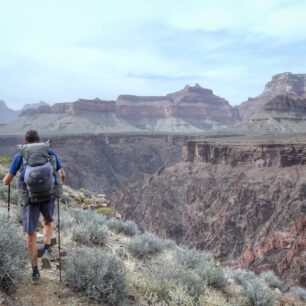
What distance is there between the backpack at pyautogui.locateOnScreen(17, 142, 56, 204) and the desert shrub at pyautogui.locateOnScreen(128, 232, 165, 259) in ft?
10.6

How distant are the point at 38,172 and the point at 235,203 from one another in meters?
54.8

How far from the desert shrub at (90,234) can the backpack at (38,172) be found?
253cm

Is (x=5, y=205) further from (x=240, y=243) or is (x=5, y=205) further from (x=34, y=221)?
(x=240, y=243)

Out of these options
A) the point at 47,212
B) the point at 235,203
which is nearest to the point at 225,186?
the point at 235,203

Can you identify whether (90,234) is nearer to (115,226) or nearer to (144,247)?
(144,247)

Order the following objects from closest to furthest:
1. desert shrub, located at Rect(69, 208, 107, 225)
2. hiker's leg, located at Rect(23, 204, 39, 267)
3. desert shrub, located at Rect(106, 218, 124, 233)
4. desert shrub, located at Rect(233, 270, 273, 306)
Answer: hiker's leg, located at Rect(23, 204, 39, 267)
desert shrub, located at Rect(233, 270, 273, 306)
desert shrub, located at Rect(69, 208, 107, 225)
desert shrub, located at Rect(106, 218, 124, 233)

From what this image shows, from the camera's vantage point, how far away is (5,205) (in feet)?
32.5

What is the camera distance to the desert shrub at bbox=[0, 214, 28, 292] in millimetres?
5098

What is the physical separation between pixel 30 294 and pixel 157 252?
422 centimetres

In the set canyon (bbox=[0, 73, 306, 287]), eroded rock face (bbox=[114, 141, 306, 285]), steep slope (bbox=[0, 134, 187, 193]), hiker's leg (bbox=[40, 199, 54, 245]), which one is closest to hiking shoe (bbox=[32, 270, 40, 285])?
hiker's leg (bbox=[40, 199, 54, 245])

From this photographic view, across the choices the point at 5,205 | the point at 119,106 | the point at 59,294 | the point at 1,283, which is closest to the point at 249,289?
the point at 59,294

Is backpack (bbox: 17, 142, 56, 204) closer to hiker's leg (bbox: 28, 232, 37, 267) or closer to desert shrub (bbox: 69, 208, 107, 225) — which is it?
hiker's leg (bbox: 28, 232, 37, 267)

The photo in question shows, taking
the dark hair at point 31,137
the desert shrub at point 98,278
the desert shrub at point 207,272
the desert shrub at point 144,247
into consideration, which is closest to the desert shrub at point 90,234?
the desert shrub at point 144,247

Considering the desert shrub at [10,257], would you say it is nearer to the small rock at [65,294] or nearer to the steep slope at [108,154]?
the small rock at [65,294]
